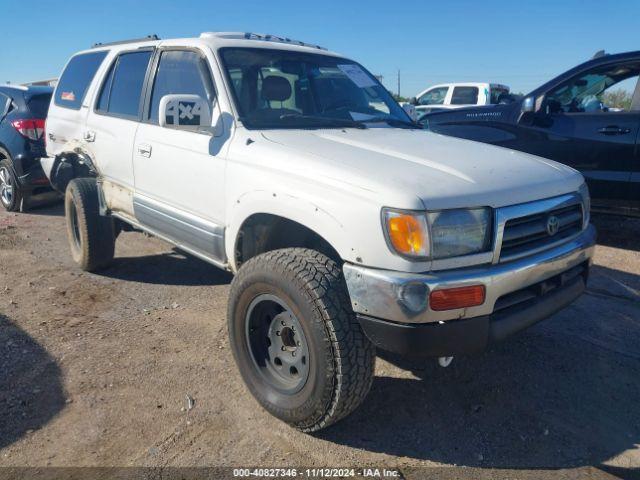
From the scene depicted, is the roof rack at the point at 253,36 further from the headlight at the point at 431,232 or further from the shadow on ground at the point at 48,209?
the shadow on ground at the point at 48,209

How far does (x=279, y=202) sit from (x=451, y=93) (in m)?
12.6

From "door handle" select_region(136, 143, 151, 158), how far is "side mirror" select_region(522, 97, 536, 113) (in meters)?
4.02

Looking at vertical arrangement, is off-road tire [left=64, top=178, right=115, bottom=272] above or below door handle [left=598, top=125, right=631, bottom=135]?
below

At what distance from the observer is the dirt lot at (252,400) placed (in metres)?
2.53

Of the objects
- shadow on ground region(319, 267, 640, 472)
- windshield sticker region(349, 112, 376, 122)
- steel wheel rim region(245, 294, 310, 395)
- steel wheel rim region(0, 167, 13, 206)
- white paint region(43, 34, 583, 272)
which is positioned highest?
windshield sticker region(349, 112, 376, 122)

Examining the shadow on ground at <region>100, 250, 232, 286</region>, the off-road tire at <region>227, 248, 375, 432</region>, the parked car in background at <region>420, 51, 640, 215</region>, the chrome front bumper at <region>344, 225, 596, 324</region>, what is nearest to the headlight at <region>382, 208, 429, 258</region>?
the chrome front bumper at <region>344, 225, 596, 324</region>

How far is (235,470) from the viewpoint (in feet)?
7.96

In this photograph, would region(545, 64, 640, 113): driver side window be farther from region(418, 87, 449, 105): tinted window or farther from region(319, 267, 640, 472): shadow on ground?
region(418, 87, 449, 105): tinted window

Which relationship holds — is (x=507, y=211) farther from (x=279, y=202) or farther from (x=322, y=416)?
(x=322, y=416)

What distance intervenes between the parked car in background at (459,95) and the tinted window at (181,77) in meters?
10.1

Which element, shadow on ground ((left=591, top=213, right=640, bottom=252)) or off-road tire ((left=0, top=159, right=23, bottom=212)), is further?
off-road tire ((left=0, top=159, right=23, bottom=212))

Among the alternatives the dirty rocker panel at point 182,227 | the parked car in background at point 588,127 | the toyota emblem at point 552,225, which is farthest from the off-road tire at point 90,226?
the parked car in background at point 588,127

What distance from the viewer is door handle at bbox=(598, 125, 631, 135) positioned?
5.25 metres

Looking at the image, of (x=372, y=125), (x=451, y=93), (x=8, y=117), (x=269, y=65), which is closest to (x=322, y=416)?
(x=372, y=125)
